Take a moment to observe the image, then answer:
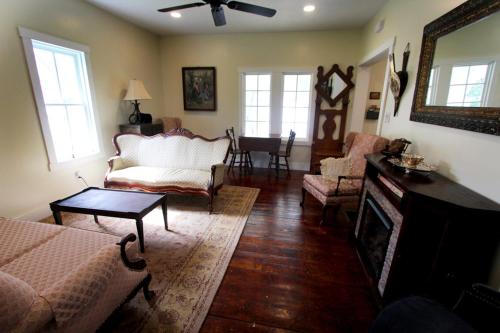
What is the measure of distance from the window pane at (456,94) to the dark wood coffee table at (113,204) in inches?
101

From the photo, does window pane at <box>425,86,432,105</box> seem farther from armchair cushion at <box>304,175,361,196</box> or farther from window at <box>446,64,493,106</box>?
armchair cushion at <box>304,175,361,196</box>

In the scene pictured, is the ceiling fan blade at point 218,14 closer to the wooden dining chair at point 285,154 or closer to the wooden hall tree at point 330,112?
the wooden dining chair at point 285,154

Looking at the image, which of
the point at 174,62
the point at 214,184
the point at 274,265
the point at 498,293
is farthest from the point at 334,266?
the point at 174,62

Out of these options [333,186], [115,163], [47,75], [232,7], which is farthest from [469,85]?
[47,75]

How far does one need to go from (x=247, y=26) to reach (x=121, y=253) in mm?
4141

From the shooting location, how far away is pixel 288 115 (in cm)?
471

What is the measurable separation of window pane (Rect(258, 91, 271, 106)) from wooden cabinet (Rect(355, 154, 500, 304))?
131 inches

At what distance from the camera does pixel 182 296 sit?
1.63 metres

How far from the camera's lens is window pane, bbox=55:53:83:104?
293 cm

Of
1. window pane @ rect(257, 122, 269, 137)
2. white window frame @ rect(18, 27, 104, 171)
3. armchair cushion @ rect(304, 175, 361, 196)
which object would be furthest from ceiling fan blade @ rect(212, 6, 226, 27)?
window pane @ rect(257, 122, 269, 137)

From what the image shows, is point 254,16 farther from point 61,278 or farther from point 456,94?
point 61,278

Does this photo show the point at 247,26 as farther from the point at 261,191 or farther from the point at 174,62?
the point at 261,191

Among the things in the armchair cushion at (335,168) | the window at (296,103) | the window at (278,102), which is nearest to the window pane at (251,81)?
the window at (278,102)

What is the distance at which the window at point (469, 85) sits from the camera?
130 cm
